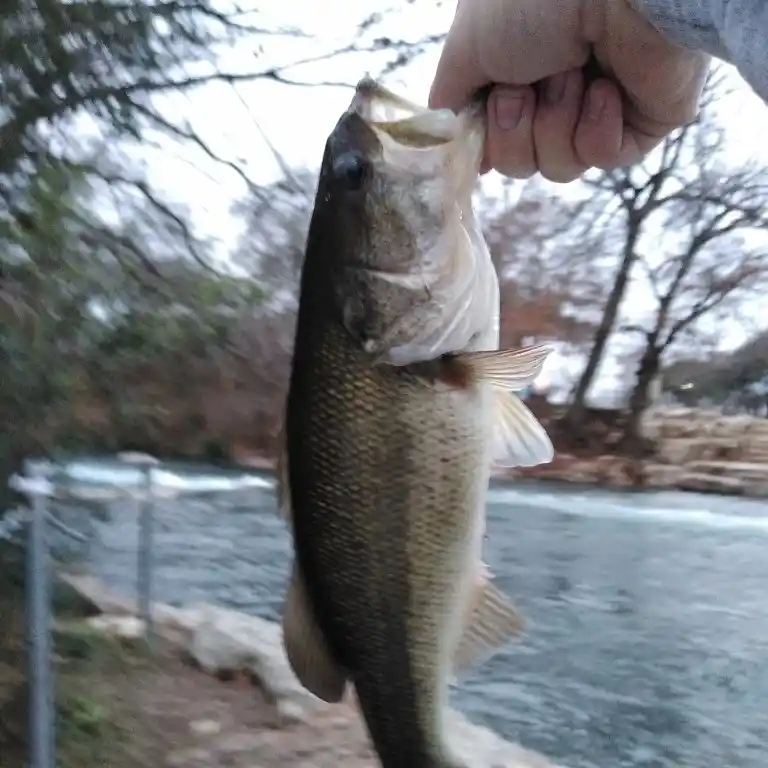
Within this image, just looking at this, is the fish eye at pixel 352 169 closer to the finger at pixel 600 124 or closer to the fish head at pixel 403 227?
the fish head at pixel 403 227

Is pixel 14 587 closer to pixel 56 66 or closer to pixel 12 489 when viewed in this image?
pixel 12 489

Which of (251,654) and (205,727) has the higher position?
(251,654)

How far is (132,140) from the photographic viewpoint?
1869 mm

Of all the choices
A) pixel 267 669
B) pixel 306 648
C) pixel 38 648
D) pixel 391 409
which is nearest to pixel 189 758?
pixel 267 669

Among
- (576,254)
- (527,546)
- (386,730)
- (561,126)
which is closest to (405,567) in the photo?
(386,730)

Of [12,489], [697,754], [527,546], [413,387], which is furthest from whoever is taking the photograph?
[527,546]

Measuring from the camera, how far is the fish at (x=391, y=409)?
536mm

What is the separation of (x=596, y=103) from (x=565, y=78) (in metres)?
0.03

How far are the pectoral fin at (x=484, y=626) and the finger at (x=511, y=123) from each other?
12.6 inches

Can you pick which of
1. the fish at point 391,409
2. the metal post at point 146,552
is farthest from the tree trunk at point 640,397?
the fish at point 391,409

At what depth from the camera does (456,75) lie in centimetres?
61

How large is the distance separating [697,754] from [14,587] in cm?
147

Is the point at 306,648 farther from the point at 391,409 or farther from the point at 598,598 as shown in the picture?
the point at 598,598

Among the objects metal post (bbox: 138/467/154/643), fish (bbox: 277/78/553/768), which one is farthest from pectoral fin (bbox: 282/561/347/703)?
metal post (bbox: 138/467/154/643)
